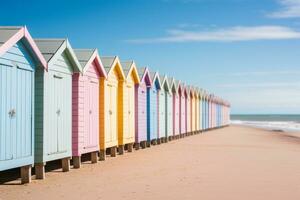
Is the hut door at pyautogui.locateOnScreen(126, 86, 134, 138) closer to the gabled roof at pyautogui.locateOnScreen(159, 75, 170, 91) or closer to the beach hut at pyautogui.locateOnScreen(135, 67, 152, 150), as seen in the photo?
the beach hut at pyautogui.locateOnScreen(135, 67, 152, 150)

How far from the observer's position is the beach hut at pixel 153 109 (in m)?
23.5

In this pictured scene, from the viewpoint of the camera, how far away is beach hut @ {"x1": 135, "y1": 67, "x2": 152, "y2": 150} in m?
21.4

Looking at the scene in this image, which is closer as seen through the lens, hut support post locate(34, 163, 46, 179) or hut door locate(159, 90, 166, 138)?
hut support post locate(34, 163, 46, 179)

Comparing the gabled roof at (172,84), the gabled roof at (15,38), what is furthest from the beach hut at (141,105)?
the gabled roof at (15,38)

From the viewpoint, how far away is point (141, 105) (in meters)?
22.3

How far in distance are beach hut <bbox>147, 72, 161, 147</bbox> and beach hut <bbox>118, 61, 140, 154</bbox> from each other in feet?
7.97

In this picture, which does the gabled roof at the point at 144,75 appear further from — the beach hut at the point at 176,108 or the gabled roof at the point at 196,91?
the gabled roof at the point at 196,91

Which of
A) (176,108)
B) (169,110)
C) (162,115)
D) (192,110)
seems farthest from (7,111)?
(192,110)

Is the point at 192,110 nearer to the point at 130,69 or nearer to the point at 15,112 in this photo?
the point at 130,69

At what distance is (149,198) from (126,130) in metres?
10.8

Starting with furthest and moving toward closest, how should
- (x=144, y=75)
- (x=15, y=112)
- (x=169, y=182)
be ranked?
1. (x=144, y=75)
2. (x=169, y=182)
3. (x=15, y=112)

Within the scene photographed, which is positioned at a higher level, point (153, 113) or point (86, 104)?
point (86, 104)

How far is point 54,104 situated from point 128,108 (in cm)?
787

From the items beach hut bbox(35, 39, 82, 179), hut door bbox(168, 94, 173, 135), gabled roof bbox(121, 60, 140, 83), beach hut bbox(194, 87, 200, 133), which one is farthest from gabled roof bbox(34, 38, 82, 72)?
beach hut bbox(194, 87, 200, 133)
